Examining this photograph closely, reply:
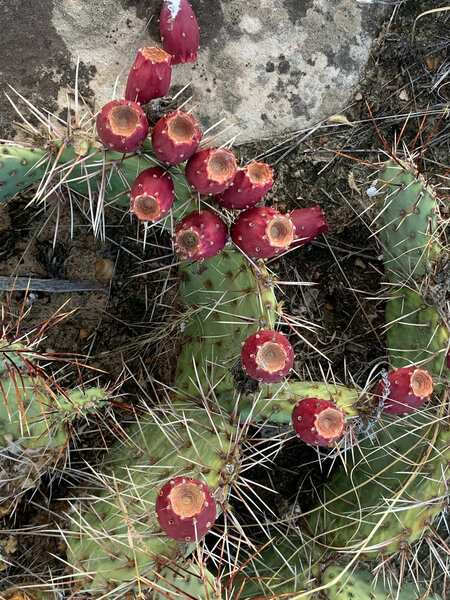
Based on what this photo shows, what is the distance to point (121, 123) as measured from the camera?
62.0 inches

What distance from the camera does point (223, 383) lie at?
2.05 metres

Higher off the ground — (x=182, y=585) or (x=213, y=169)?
(x=213, y=169)

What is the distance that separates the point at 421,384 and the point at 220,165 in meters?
0.92

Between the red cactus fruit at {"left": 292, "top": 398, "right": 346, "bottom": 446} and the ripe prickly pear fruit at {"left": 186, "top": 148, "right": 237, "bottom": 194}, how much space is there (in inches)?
27.5

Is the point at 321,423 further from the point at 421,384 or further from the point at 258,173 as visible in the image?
the point at 258,173

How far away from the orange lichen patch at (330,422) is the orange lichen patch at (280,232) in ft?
1.65

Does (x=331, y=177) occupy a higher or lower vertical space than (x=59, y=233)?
lower

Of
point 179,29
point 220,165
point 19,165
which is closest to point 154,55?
point 220,165

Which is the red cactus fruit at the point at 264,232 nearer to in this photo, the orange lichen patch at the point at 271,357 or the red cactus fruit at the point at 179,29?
the orange lichen patch at the point at 271,357

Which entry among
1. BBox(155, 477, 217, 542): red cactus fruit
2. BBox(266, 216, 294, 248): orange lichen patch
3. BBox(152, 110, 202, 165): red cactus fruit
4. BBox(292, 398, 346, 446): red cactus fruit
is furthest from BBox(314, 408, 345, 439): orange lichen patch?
BBox(152, 110, 202, 165): red cactus fruit

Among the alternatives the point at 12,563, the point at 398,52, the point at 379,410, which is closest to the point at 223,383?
the point at 379,410

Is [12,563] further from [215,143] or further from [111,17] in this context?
[111,17]

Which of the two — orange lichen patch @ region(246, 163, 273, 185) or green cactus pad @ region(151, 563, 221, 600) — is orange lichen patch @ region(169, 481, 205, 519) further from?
orange lichen patch @ region(246, 163, 273, 185)

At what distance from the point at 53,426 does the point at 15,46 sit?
1.50 meters
